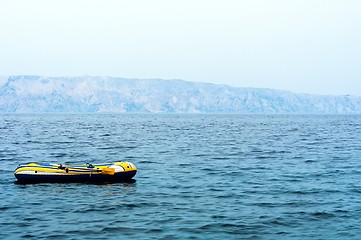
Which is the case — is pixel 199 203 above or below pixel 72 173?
below

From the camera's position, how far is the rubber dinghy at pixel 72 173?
26500 mm

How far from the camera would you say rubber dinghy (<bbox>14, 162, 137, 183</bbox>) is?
86.9 feet

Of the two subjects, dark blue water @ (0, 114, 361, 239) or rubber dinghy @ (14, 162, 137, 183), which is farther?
rubber dinghy @ (14, 162, 137, 183)

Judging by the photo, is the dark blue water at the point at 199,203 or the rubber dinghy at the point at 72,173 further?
the rubber dinghy at the point at 72,173

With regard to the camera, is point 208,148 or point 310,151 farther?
point 208,148

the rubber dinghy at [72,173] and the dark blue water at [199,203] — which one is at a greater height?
the rubber dinghy at [72,173]

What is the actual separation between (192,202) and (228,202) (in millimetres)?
1818

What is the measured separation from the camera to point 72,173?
26.8 metres

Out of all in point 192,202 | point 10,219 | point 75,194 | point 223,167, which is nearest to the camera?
point 10,219

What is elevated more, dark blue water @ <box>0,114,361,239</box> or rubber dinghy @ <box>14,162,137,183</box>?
rubber dinghy @ <box>14,162,137,183</box>

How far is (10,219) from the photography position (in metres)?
18.6

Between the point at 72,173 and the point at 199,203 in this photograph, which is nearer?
the point at 199,203

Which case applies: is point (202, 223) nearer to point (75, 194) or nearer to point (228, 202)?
point (228, 202)

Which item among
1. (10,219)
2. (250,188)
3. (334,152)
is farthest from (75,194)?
(334,152)
